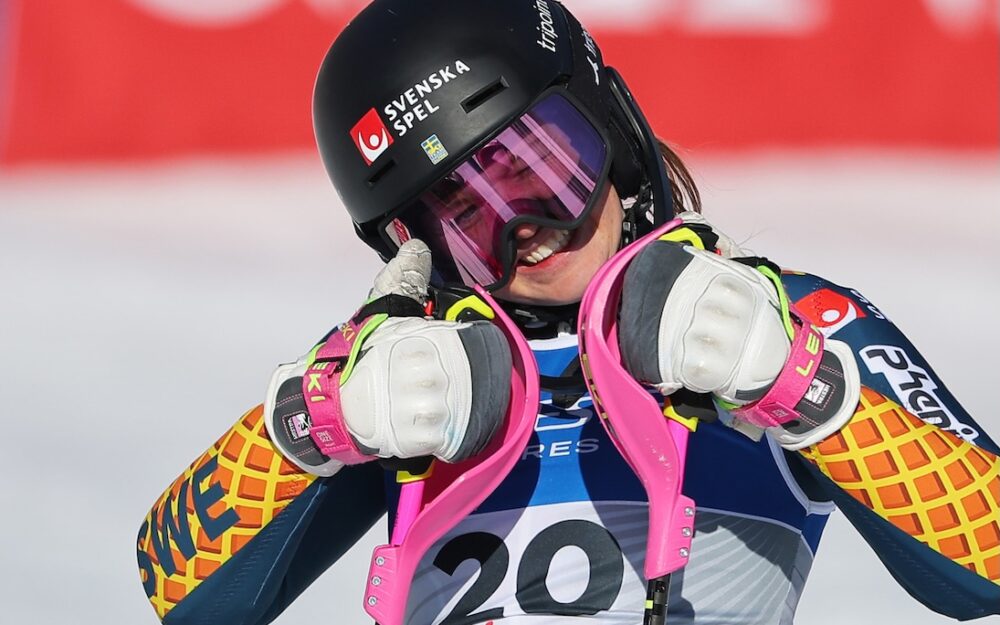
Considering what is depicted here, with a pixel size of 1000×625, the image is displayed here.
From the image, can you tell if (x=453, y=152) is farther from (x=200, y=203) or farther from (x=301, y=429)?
(x=200, y=203)

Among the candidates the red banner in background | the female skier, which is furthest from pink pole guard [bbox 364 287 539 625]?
the red banner in background

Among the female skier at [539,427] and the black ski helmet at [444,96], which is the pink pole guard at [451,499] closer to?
the female skier at [539,427]

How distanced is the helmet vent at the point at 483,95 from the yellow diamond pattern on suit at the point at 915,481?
668mm

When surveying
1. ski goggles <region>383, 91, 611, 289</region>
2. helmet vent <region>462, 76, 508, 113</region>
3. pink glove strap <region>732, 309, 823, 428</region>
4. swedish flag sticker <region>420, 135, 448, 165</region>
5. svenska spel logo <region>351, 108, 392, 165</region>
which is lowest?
pink glove strap <region>732, 309, 823, 428</region>

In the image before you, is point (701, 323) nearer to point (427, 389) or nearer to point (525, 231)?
point (427, 389)

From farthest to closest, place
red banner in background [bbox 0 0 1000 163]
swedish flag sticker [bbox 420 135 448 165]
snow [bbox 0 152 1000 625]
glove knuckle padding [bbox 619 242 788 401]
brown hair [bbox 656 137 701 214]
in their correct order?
red banner in background [bbox 0 0 1000 163], snow [bbox 0 152 1000 625], brown hair [bbox 656 137 701 214], swedish flag sticker [bbox 420 135 448 165], glove knuckle padding [bbox 619 242 788 401]

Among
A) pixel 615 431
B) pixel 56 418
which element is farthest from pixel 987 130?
pixel 615 431

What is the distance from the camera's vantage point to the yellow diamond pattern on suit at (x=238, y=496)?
223cm

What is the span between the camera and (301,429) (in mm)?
2090

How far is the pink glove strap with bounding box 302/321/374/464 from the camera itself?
1997mm

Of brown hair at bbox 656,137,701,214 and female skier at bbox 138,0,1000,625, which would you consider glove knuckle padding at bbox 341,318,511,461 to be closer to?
female skier at bbox 138,0,1000,625

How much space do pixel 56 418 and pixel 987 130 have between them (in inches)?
125

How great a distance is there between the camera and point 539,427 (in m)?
2.35

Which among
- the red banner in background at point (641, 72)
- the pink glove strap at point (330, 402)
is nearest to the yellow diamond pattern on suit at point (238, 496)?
the pink glove strap at point (330, 402)
